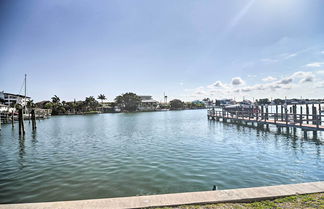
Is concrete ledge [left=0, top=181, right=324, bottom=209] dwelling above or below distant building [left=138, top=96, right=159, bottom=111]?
below

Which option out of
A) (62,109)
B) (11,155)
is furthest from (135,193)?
(62,109)

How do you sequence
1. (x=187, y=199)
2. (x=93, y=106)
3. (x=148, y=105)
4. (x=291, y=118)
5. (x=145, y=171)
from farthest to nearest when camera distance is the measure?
(x=148, y=105) < (x=93, y=106) < (x=291, y=118) < (x=145, y=171) < (x=187, y=199)

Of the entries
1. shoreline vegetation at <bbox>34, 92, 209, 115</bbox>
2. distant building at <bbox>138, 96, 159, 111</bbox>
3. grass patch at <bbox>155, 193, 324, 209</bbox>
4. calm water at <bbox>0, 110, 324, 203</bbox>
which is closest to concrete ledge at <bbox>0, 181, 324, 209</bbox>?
grass patch at <bbox>155, 193, 324, 209</bbox>

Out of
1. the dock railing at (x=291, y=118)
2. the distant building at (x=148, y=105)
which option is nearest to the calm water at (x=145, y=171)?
the dock railing at (x=291, y=118)

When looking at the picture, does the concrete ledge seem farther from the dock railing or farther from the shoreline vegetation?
the shoreline vegetation

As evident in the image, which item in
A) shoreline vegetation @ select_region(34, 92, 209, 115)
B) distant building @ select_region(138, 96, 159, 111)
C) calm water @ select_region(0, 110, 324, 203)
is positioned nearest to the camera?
calm water @ select_region(0, 110, 324, 203)

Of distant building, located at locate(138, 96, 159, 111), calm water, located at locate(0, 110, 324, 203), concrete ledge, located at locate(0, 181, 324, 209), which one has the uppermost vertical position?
distant building, located at locate(138, 96, 159, 111)

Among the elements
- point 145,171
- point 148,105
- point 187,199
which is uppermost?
point 148,105

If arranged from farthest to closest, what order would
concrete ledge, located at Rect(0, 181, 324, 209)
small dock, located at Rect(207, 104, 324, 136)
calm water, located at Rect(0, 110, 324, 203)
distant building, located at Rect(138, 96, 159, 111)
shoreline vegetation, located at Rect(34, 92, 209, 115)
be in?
distant building, located at Rect(138, 96, 159, 111) → shoreline vegetation, located at Rect(34, 92, 209, 115) → small dock, located at Rect(207, 104, 324, 136) → calm water, located at Rect(0, 110, 324, 203) → concrete ledge, located at Rect(0, 181, 324, 209)

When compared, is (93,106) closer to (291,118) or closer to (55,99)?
(55,99)

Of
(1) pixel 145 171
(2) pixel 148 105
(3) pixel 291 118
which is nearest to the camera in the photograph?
(1) pixel 145 171

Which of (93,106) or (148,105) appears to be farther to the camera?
(148,105)

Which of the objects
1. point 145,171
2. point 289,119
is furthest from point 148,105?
point 145,171

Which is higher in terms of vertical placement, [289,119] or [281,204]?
[289,119]
